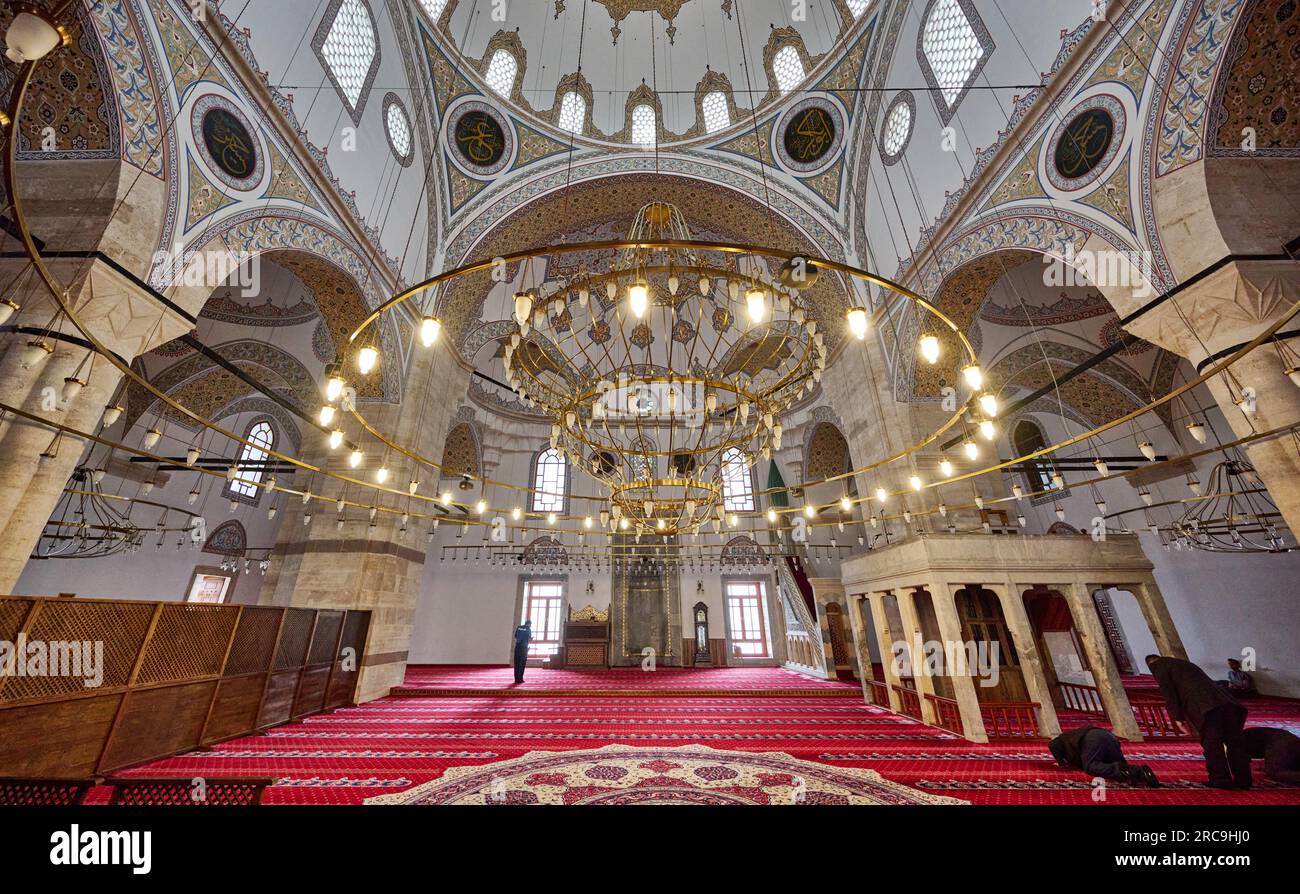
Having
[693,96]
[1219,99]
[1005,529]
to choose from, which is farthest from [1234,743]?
[693,96]

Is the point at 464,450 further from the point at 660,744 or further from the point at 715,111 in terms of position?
the point at 660,744

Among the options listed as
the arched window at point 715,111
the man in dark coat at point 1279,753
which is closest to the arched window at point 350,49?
the arched window at point 715,111

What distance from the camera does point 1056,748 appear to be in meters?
3.53

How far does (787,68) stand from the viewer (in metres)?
7.98

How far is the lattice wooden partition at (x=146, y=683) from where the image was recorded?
293 centimetres

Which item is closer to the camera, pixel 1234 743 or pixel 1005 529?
pixel 1234 743

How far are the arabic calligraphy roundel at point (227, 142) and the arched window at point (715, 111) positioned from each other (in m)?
6.84

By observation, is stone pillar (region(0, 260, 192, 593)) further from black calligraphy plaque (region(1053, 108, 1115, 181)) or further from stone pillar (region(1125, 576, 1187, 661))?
stone pillar (region(1125, 576, 1187, 661))

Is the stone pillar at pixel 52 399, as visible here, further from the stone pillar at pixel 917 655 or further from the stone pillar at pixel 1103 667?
the stone pillar at pixel 1103 667

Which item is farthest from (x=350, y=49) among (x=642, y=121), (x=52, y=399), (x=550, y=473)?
(x=550, y=473)
